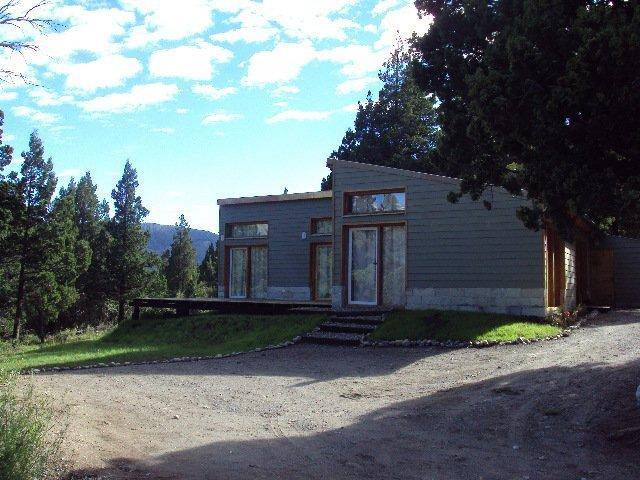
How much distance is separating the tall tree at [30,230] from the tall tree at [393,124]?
540 inches

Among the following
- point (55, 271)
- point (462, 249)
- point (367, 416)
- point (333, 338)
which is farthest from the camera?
point (55, 271)

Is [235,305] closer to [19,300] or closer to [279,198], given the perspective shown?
[279,198]

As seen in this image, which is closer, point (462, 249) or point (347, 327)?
point (347, 327)

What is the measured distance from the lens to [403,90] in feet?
110

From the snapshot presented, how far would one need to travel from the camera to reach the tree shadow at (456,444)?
5.02 metres

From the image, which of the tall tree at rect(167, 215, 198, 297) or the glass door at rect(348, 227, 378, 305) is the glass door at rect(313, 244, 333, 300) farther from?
the tall tree at rect(167, 215, 198, 297)

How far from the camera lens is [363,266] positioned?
15.6m

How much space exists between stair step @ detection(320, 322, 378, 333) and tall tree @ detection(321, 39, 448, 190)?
18.5 m

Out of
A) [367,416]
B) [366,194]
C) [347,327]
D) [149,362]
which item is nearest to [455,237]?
[366,194]

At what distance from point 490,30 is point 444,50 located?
924 millimetres

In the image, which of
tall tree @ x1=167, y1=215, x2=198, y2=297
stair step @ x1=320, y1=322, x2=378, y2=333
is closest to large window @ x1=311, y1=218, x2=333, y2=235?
stair step @ x1=320, y1=322, x2=378, y2=333

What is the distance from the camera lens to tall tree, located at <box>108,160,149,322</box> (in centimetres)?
3194

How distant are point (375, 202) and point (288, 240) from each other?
16.3 ft

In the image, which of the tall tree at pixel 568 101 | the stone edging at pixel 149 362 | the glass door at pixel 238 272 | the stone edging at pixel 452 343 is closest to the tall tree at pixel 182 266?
the glass door at pixel 238 272
